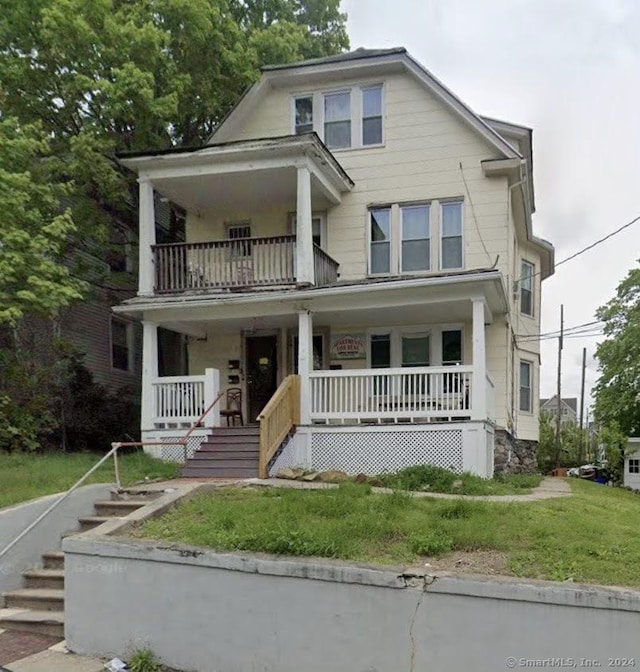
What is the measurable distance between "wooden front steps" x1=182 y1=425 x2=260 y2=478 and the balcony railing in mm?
3218

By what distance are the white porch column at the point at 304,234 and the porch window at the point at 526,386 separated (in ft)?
23.9

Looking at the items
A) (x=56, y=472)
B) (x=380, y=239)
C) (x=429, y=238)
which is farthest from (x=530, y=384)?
(x=56, y=472)

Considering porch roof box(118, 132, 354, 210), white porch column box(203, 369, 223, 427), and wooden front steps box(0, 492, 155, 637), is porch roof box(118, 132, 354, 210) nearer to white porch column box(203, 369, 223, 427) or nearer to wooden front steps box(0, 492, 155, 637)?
white porch column box(203, 369, 223, 427)

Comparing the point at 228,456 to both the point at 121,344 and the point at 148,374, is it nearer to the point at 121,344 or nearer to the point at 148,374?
the point at 148,374

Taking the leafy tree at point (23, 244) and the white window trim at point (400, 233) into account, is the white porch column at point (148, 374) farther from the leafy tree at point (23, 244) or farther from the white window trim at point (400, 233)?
the white window trim at point (400, 233)

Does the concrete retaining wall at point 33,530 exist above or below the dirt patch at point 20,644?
above

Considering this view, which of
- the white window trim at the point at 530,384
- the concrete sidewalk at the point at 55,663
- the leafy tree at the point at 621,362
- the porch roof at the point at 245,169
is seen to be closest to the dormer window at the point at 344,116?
the porch roof at the point at 245,169

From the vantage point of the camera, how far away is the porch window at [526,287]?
52.1 feet

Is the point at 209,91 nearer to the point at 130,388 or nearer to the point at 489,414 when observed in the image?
the point at 130,388

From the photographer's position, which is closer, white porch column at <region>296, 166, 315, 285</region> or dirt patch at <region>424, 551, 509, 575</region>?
dirt patch at <region>424, 551, 509, 575</region>

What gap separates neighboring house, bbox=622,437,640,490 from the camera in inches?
963

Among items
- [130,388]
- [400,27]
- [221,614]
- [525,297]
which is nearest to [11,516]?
[221,614]

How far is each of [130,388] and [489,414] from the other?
10.5 meters

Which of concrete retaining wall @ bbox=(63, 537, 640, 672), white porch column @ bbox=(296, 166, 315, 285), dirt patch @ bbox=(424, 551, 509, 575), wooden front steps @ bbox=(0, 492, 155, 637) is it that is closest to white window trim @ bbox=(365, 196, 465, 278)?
white porch column @ bbox=(296, 166, 315, 285)
